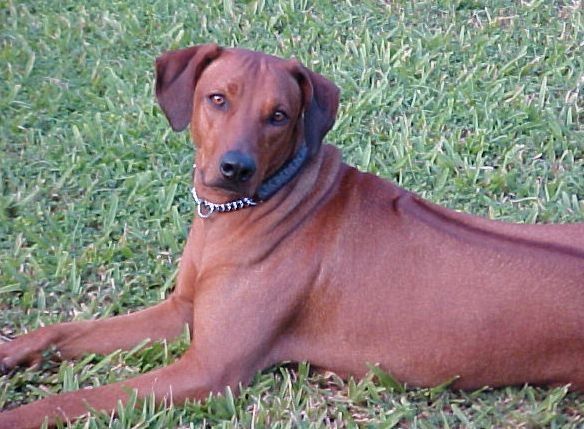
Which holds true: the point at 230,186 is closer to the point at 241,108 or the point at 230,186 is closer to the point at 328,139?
the point at 241,108

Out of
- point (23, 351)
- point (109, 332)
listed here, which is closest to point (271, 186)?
point (109, 332)

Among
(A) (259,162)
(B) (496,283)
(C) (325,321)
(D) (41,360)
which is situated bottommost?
(D) (41,360)

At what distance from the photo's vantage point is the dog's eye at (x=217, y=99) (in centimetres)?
443

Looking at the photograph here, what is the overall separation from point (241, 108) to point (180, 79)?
34cm

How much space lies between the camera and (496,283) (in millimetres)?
4355

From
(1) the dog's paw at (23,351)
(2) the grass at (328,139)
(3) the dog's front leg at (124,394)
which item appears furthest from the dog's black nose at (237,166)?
(1) the dog's paw at (23,351)

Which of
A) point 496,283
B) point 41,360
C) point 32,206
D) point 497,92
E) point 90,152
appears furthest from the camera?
point 497,92

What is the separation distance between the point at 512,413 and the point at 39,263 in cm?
243

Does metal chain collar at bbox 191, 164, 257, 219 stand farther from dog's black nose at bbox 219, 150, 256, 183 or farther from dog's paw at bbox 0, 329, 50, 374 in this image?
dog's paw at bbox 0, 329, 50, 374

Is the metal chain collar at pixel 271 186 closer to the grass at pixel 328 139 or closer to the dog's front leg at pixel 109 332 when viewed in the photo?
the dog's front leg at pixel 109 332

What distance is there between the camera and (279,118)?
4.45 metres

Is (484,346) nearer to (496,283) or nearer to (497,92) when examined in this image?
(496,283)

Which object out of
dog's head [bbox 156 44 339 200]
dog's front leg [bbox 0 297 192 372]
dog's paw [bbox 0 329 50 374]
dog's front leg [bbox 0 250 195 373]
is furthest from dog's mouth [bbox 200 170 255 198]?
dog's paw [bbox 0 329 50 374]

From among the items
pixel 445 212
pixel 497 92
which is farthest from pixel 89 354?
pixel 497 92
